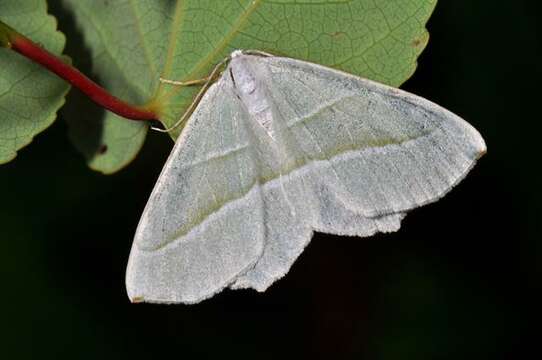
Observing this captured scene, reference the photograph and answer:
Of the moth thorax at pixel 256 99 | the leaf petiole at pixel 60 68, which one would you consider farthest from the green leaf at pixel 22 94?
the moth thorax at pixel 256 99

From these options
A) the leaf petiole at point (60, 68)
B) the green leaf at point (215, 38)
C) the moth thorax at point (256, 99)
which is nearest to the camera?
the leaf petiole at point (60, 68)

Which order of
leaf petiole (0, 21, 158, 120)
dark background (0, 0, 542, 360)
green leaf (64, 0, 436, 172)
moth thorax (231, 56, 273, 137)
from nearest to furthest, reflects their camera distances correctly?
1. leaf petiole (0, 21, 158, 120)
2. green leaf (64, 0, 436, 172)
3. moth thorax (231, 56, 273, 137)
4. dark background (0, 0, 542, 360)

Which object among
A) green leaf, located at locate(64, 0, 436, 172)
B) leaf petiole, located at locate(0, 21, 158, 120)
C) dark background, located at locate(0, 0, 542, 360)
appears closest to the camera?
leaf petiole, located at locate(0, 21, 158, 120)

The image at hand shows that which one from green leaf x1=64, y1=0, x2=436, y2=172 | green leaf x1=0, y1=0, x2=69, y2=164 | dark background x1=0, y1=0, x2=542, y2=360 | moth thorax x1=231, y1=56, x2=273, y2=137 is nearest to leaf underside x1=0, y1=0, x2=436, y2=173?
green leaf x1=64, y1=0, x2=436, y2=172

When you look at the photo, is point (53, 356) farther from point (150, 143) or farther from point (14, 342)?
point (150, 143)

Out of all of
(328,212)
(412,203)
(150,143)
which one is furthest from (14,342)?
(412,203)

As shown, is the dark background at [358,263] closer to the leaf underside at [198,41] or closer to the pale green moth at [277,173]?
the leaf underside at [198,41]

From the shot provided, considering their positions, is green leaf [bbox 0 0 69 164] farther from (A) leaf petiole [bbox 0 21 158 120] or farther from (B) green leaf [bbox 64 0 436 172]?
(B) green leaf [bbox 64 0 436 172]

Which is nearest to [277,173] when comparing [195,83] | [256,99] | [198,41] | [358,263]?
[256,99]
